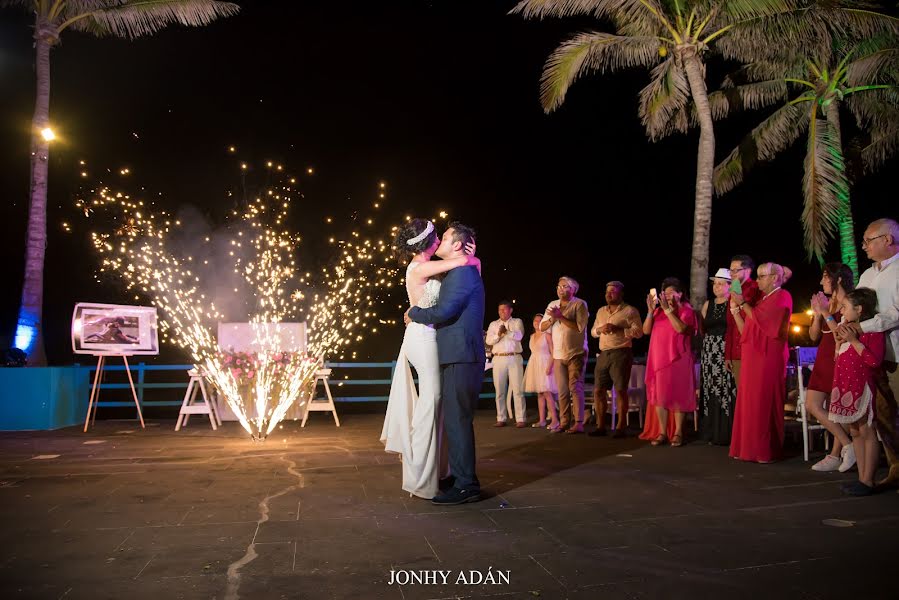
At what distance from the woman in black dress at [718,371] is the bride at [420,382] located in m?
3.86

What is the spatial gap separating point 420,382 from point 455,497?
2.75 ft

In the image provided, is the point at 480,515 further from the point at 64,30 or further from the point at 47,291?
the point at 47,291

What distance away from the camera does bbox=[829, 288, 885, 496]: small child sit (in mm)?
4879

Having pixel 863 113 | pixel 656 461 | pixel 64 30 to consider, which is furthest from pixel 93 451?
pixel 863 113

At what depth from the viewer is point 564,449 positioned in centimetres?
738

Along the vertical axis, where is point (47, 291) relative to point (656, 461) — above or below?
above

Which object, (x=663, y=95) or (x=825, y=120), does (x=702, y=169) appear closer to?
(x=663, y=95)

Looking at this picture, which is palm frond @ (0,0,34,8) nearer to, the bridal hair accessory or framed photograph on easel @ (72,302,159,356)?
framed photograph on easel @ (72,302,159,356)

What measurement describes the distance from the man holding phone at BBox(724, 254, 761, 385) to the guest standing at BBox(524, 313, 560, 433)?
269 centimetres

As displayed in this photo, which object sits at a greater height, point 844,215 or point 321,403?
point 844,215

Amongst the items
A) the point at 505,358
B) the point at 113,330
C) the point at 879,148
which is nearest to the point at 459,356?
the point at 505,358

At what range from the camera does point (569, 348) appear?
8695 mm

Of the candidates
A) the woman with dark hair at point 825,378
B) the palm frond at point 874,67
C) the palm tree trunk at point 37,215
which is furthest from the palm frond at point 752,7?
the palm tree trunk at point 37,215

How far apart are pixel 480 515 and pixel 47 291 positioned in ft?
93.6
